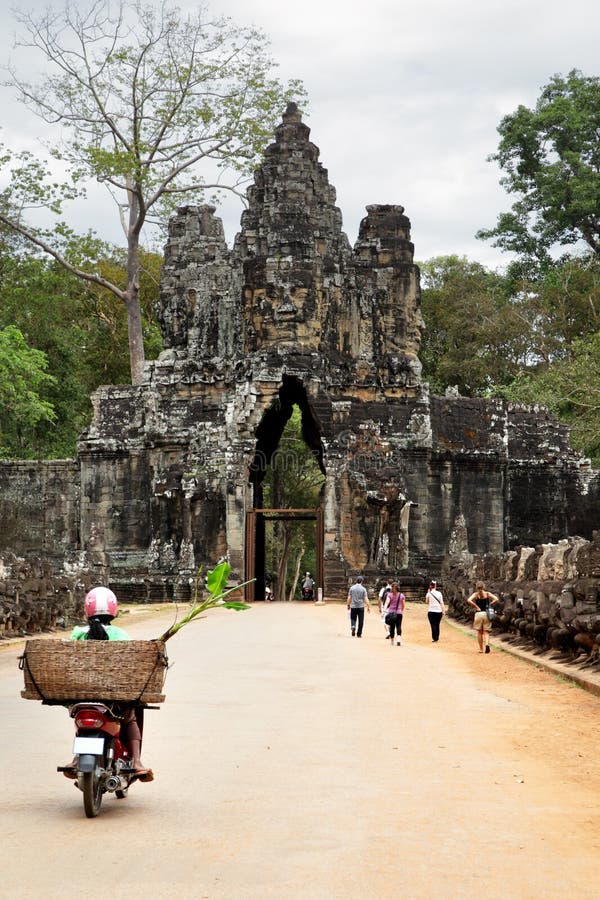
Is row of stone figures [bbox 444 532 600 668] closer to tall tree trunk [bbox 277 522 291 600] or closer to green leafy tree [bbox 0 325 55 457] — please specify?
green leafy tree [bbox 0 325 55 457]

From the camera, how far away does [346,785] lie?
7414 millimetres

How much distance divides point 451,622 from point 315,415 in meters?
9.16

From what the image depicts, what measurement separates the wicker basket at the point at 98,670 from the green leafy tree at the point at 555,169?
45.7m

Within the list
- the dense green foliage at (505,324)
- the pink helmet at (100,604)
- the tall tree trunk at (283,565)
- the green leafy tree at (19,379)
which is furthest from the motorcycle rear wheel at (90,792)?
the tall tree trunk at (283,565)

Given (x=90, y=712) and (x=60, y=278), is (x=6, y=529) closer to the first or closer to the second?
(x=60, y=278)

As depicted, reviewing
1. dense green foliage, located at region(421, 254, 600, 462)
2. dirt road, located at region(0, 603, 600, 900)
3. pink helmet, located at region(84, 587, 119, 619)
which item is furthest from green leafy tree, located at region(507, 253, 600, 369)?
pink helmet, located at region(84, 587, 119, 619)

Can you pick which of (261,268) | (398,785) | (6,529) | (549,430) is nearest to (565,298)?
(549,430)

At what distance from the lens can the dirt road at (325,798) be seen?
5281 millimetres

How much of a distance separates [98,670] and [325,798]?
143 centimetres

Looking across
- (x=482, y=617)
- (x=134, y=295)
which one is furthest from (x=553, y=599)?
(x=134, y=295)

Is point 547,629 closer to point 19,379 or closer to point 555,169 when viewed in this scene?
point 19,379

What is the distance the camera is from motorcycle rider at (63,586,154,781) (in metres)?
7.00

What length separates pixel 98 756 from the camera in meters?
6.56

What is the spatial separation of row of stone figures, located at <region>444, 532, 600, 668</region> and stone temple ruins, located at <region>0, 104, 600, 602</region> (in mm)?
9447
